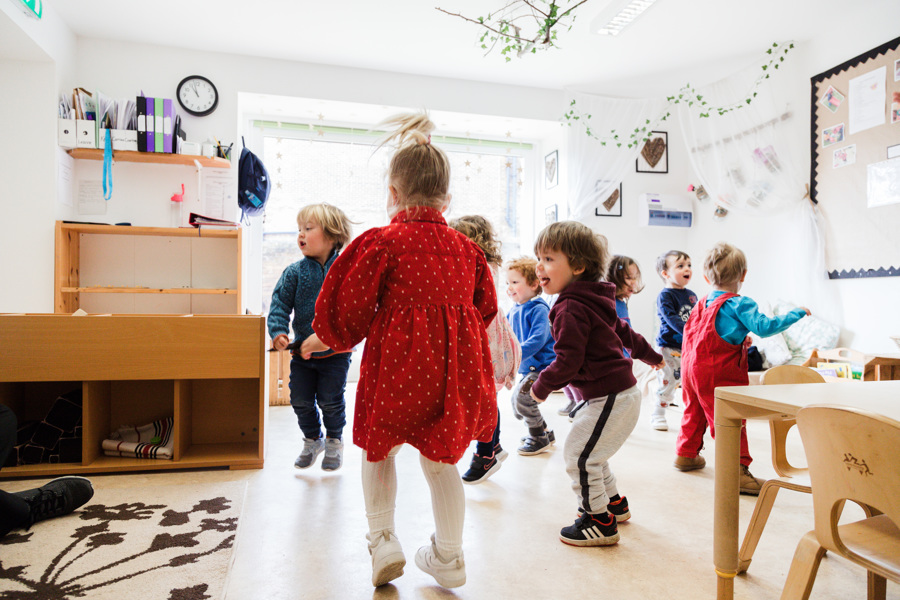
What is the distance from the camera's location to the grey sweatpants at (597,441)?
161 cm

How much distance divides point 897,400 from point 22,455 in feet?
9.39

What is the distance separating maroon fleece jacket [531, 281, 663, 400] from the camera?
1604 millimetres

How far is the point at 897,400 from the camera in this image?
1212mm

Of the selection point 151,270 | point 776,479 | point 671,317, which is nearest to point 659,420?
point 671,317

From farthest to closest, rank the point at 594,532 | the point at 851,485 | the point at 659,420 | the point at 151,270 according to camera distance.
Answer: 1. the point at 151,270
2. the point at 659,420
3. the point at 594,532
4. the point at 851,485

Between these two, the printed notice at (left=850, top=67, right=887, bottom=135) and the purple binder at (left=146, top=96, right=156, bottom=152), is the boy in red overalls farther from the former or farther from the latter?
the purple binder at (left=146, top=96, right=156, bottom=152)

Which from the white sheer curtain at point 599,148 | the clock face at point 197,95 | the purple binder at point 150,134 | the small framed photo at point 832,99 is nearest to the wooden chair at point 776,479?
the small framed photo at point 832,99

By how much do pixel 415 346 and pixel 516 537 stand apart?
31.2 inches

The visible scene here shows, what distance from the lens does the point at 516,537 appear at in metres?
1.66

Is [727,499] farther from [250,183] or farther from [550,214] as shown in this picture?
[550,214]

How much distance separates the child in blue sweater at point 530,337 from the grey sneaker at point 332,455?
85cm

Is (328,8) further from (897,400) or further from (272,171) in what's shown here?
(897,400)

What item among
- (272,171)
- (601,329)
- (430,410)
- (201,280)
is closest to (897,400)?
(601,329)

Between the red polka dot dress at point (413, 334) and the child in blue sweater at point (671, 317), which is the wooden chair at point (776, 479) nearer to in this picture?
the red polka dot dress at point (413, 334)
